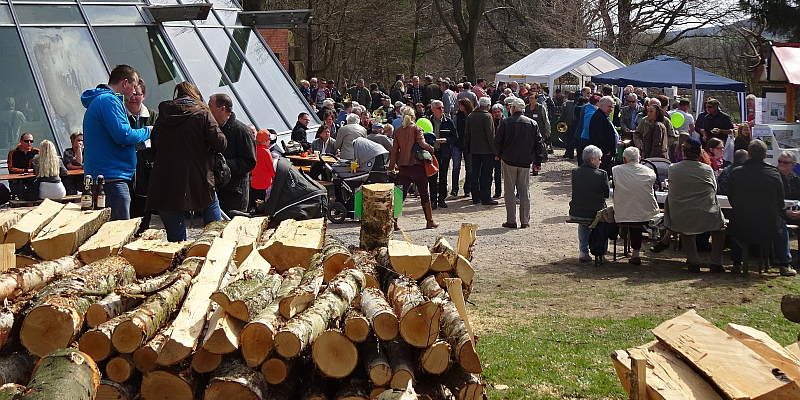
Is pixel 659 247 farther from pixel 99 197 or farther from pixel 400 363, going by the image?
pixel 400 363

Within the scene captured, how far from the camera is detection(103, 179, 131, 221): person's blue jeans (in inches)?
304

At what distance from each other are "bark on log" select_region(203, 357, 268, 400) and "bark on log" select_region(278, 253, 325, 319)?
42 cm

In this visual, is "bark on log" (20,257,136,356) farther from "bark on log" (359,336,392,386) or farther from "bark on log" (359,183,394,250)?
"bark on log" (359,183,394,250)

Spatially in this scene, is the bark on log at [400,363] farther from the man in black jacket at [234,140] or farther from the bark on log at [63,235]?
the man in black jacket at [234,140]

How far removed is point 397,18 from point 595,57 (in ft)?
41.7

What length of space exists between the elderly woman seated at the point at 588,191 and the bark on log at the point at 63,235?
587cm

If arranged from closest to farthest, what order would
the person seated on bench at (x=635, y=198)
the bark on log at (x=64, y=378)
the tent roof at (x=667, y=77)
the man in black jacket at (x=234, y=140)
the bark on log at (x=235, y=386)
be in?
the bark on log at (x=64, y=378) → the bark on log at (x=235, y=386) → the man in black jacket at (x=234, y=140) → the person seated on bench at (x=635, y=198) → the tent roof at (x=667, y=77)

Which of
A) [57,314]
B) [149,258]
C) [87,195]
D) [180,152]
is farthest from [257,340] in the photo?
[87,195]

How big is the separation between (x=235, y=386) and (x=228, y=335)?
10.8 inches

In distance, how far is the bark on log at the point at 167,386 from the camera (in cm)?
455

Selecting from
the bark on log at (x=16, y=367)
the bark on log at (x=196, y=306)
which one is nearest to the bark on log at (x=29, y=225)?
the bark on log at (x=196, y=306)

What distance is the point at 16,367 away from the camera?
15.3 feet

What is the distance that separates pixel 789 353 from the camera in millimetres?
4719

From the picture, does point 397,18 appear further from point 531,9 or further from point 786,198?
point 786,198
